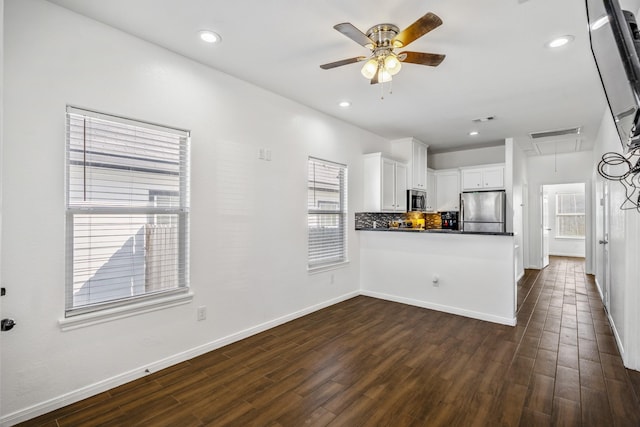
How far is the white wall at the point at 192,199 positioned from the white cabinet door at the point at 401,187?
1.97 m

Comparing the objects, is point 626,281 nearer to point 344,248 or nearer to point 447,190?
point 344,248

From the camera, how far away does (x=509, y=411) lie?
2113mm

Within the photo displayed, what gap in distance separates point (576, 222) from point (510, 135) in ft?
20.6

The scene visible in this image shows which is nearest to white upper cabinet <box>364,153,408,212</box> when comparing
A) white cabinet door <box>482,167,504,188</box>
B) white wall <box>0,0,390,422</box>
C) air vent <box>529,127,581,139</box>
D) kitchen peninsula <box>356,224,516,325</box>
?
kitchen peninsula <box>356,224,516,325</box>

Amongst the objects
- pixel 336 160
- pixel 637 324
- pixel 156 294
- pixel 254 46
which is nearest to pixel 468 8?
pixel 254 46

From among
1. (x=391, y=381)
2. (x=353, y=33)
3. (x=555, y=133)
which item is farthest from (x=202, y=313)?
(x=555, y=133)

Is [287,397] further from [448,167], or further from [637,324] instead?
[448,167]

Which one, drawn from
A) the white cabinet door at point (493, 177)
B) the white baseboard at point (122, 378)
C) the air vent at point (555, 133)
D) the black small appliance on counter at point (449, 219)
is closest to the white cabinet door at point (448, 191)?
the black small appliance on counter at point (449, 219)

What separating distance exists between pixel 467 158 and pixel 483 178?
30.7 inches

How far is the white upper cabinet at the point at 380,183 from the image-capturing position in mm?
5005

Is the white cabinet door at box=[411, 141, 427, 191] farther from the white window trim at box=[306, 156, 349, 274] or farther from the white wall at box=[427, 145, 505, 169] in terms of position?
the white window trim at box=[306, 156, 349, 274]

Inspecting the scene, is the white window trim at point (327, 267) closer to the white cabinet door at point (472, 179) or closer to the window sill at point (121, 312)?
the window sill at point (121, 312)

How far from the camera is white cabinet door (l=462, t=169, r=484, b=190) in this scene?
617cm

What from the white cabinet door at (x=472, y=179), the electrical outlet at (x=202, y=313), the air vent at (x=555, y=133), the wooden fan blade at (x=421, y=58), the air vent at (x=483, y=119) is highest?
the air vent at (x=483, y=119)
